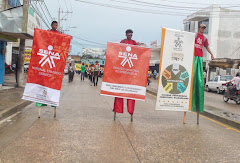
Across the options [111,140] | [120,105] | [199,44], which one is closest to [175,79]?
[199,44]

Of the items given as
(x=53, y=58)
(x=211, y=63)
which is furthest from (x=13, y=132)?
(x=211, y=63)

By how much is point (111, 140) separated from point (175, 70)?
8.42ft

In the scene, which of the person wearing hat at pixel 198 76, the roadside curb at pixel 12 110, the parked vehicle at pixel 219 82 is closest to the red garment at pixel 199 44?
the person wearing hat at pixel 198 76

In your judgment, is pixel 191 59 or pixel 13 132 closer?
pixel 13 132

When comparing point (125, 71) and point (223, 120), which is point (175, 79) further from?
point (223, 120)

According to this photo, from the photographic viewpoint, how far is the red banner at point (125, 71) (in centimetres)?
621

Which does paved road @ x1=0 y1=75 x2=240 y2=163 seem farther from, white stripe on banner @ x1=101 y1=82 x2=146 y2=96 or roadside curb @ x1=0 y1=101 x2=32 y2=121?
white stripe on banner @ x1=101 y1=82 x2=146 y2=96

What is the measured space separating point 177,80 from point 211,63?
1140 inches

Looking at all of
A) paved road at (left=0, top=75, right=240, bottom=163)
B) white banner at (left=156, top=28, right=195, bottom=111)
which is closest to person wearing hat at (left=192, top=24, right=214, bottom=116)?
white banner at (left=156, top=28, right=195, bottom=111)

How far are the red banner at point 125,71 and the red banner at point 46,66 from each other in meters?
1.13

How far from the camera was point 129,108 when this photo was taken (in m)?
6.48

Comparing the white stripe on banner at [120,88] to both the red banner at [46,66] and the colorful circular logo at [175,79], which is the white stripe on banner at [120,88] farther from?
the red banner at [46,66]

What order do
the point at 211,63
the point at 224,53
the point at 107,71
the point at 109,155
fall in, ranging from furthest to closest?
the point at 224,53
the point at 211,63
the point at 107,71
the point at 109,155

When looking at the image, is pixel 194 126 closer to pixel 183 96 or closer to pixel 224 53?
pixel 183 96
